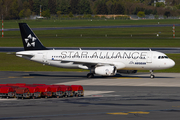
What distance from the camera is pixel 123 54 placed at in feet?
174

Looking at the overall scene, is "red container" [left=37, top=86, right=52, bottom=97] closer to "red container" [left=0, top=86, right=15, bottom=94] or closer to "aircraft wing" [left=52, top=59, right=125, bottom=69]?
"red container" [left=0, top=86, right=15, bottom=94]

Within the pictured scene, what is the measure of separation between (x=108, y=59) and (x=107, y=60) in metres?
0.21

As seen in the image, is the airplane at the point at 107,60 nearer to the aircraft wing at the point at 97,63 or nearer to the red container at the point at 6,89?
the aircraft wing at the point at 97,63

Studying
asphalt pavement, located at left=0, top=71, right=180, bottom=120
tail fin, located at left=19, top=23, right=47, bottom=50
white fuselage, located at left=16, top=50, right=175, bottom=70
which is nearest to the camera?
asphalt pavement, located at left=0, top=71, right=180, bottom=120

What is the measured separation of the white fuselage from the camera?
5219cm

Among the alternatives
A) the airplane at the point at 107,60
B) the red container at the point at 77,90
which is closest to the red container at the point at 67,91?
the red container at the point at 77,90

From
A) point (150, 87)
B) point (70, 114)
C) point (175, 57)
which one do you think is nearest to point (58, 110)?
point (70, 114)

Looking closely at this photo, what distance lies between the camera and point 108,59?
53.2 meters

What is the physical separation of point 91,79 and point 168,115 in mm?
26499

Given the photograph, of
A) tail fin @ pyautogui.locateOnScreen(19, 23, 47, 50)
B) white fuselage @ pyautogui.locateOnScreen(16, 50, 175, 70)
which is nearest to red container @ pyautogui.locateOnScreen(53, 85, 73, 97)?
white fuselage @ pyautogui.locateOnScreen(16, 50, 175, 70)

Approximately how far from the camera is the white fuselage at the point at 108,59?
171 ft

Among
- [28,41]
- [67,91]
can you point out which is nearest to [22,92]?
[67,91]

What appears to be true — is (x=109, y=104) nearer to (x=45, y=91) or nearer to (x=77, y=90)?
(x=77, y=90)

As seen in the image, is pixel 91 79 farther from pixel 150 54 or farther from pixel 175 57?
pixel 175 57
